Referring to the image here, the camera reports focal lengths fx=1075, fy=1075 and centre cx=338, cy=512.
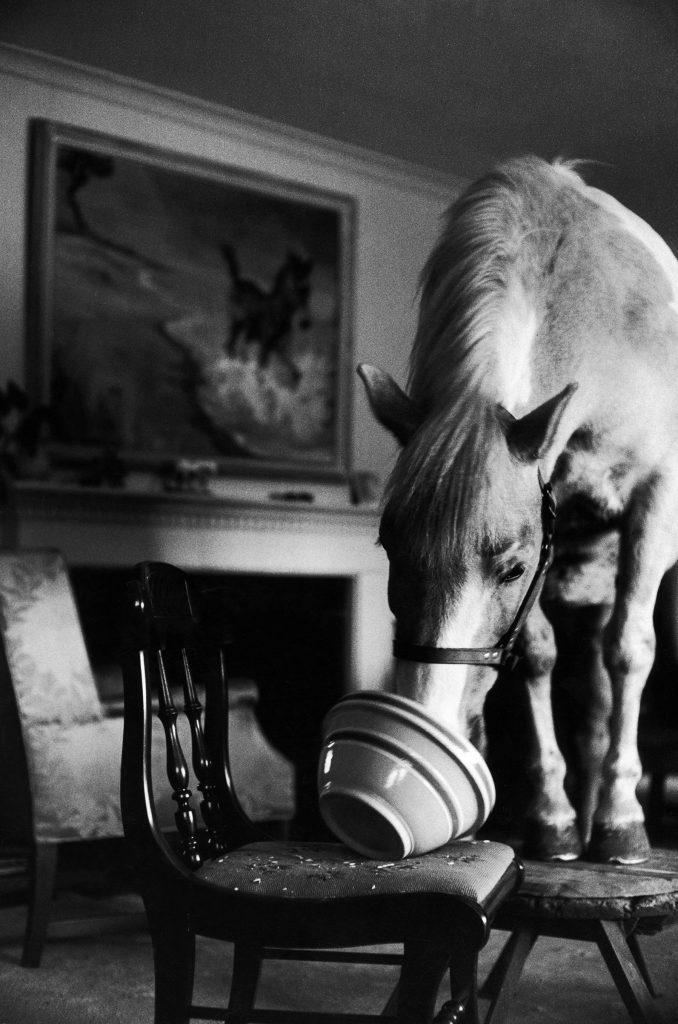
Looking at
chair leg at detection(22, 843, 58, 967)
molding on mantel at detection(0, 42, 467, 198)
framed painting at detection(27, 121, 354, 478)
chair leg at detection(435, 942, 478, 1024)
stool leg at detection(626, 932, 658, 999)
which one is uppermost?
molding on mantel at detection(0, 42, 467, 198)

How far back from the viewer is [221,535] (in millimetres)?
4059

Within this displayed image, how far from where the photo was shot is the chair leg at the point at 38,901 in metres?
2.27

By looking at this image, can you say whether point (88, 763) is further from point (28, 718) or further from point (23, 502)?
point (23, 502)

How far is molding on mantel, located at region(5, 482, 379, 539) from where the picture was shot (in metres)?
3.63

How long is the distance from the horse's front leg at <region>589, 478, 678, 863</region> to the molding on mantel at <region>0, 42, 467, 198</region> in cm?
320

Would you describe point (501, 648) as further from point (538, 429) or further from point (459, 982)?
point (459, 982)

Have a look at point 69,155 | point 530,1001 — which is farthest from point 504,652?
point 69,155

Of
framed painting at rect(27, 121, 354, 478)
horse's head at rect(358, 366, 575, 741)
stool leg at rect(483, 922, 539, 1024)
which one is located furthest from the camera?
framed painting at rect(27, 121, 354, 478)

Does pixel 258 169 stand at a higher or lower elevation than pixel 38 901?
higher

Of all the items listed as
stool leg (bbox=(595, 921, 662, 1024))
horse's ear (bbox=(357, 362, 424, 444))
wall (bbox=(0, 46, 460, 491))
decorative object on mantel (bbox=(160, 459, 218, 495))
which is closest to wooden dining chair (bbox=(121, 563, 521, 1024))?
stool leg (bbox=(595, 921, 662, 1024))

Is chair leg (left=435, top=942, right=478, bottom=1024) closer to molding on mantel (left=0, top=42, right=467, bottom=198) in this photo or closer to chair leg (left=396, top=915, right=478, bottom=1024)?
chair leg (left=396, top=915, right=478, bottom=1024)

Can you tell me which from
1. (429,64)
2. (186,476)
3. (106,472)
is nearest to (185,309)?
(186,476)

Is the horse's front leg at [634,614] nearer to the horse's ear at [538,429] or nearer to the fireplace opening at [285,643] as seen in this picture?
the horse's ear at [538,429]

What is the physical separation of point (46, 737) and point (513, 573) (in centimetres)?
142
